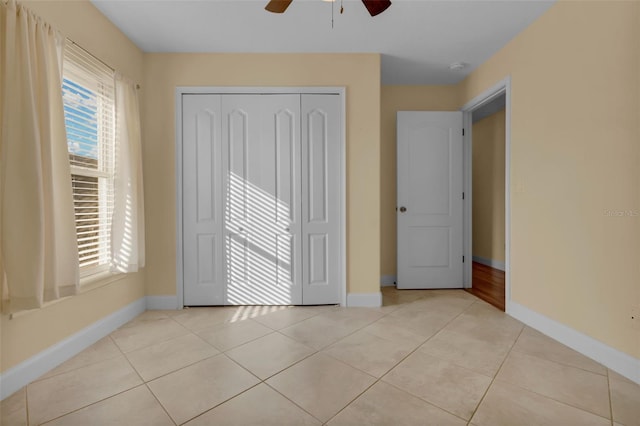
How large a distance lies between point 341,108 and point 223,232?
1.81 m

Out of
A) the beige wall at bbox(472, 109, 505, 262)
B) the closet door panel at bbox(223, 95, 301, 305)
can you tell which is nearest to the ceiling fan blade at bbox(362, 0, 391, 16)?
the closet door panel at bbox(223, 95, 301, 305)

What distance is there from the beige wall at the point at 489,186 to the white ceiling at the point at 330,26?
2.10m

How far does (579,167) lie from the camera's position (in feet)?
7.11

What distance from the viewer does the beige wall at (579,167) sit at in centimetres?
187

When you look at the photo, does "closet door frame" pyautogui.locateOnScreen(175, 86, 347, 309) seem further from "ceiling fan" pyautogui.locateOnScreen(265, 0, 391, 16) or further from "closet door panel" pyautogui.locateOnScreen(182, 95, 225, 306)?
"ceiling fan" pyautogui.locateOnScreen(265, 0, 391, 16)

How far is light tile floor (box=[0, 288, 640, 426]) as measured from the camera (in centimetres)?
150

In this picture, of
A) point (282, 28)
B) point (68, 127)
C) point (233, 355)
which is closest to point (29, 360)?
point (233, 355)

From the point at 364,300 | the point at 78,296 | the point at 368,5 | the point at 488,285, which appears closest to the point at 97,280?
the point at 78,296

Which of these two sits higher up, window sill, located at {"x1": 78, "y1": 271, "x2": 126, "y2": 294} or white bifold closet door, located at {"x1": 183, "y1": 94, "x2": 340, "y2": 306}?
white bifold closet door, located at {"x1": 183, "y1": 94, "x2": 340, "y2": 306}

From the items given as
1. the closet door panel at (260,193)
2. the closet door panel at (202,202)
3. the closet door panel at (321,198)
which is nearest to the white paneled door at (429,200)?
the closet door panel at (321,198)

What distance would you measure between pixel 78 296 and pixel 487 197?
223 inches

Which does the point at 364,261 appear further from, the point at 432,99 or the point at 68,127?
the point at 68,127

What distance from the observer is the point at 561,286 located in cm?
232

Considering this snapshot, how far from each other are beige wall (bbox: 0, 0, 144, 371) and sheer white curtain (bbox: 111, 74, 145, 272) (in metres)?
0.22
